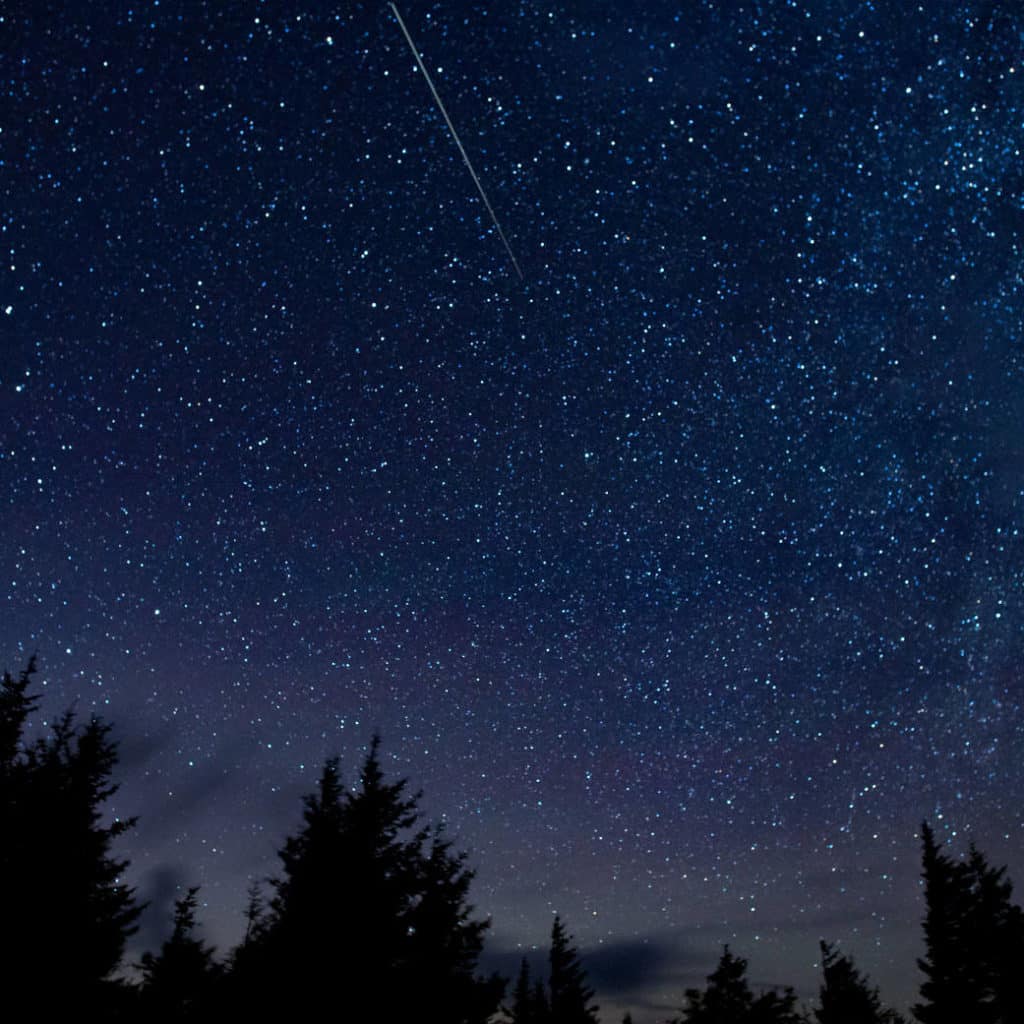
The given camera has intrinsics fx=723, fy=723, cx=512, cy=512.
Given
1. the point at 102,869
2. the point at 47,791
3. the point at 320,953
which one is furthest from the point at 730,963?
the point at 47,791

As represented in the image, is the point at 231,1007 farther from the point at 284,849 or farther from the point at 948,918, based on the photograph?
the point at 948,918

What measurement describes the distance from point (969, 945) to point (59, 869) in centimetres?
3003

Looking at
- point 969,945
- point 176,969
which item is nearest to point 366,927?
point 176,969

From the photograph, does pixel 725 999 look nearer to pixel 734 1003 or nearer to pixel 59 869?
pixel 734 1003

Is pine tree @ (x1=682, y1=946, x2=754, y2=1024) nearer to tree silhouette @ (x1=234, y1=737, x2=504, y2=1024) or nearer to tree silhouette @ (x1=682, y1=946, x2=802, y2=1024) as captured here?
tree silhouette @ (x1=682, y1=946, x2=802, y2=1024)

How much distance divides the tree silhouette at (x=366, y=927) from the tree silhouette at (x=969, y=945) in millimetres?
24804

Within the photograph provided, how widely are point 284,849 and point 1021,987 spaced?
28016mm

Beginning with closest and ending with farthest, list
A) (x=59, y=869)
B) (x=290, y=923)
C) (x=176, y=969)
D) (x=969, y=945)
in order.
→ 1. (x=290, y=923)
2. (x=59, y=869)
3. (x=176, y=969)
4. (x=969, y=945)

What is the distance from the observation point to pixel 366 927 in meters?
9.06

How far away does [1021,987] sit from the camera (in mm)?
24719

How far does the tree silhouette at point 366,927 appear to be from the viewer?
8.62 m

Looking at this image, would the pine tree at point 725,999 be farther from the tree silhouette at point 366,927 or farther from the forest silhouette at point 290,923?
the tree silhouette at point 366,927

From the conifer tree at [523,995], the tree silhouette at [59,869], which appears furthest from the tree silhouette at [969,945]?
the tree silhouette at [59,869]

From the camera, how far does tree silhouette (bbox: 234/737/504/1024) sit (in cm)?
862
